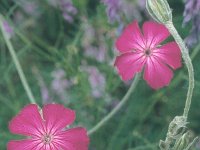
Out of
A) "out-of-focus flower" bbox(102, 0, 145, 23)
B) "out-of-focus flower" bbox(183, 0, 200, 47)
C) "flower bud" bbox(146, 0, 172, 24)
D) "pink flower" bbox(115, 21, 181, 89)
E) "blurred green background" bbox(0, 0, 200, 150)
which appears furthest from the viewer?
"blurred green background" bbox(0, 0, 200, 150)

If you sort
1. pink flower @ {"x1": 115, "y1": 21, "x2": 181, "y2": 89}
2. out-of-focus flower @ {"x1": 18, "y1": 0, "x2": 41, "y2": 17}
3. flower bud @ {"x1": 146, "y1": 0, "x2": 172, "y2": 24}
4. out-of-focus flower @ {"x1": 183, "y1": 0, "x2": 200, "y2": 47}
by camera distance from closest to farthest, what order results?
1. flower bud @ {"x1": 146, "y1": 0, "x2": 172, "y2": 24}
2. pink flower @ {"x1": 115, "y1": 21, "x2": 181, "y2": 89}
3. out-of-focus flower @ {"x1": 183, "y1": 0, "x2": 200, "y2": 47}
4. out-of-focus flower @ {"x1": 18, "y1": 0, "x2": 41, "y2": 17}

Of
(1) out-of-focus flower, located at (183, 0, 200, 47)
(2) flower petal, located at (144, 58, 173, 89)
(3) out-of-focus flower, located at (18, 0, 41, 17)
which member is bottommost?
(2) flower petal, located at (144, 58, 173, 89)

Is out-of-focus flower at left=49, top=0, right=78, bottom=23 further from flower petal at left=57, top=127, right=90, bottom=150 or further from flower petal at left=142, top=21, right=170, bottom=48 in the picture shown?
flower petal at left=57, top=127, right=90, bottom=150

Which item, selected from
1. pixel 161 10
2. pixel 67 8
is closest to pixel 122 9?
pixel 67 8

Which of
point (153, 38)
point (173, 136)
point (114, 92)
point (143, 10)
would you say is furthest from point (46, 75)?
point (173, 136)

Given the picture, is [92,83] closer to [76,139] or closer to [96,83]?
[96,83]

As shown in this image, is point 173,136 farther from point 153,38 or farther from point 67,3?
point 67,3

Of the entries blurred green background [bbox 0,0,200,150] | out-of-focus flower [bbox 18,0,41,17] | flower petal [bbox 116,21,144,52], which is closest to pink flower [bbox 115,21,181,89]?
flower petal [bbox 116,21,144,52]
